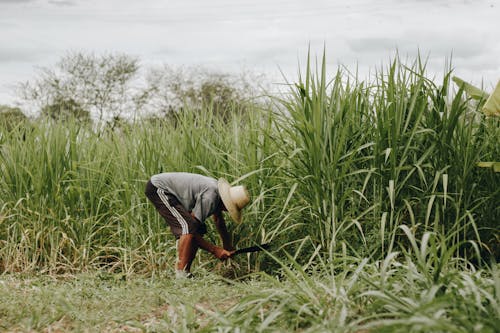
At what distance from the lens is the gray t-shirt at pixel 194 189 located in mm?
5035

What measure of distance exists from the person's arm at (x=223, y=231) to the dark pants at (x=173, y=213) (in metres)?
0.15

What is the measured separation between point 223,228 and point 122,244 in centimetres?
115

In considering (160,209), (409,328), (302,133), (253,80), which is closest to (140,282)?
(160,209)

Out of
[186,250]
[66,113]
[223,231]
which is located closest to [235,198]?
[223,231]

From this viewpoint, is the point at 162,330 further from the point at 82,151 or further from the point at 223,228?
the point at 82,151

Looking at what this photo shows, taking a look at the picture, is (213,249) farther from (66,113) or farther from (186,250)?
(66,113)

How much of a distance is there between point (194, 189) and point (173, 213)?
11.1 inches

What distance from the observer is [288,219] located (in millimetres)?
4723

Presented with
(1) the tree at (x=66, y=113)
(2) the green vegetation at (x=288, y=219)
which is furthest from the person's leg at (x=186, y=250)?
(1) the tree at (x=66, y=113)

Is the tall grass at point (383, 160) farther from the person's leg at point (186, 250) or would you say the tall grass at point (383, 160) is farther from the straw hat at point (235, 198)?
the person's leg at point (186, 250)

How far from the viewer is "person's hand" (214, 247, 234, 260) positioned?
481 cm

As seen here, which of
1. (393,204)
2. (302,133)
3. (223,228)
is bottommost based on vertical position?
(223,228)

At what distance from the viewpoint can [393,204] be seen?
13.4 feet

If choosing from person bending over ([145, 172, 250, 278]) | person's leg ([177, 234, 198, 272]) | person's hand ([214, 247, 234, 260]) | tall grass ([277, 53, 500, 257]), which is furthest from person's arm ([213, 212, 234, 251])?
tall grass ([277, 53, 500, 257])
